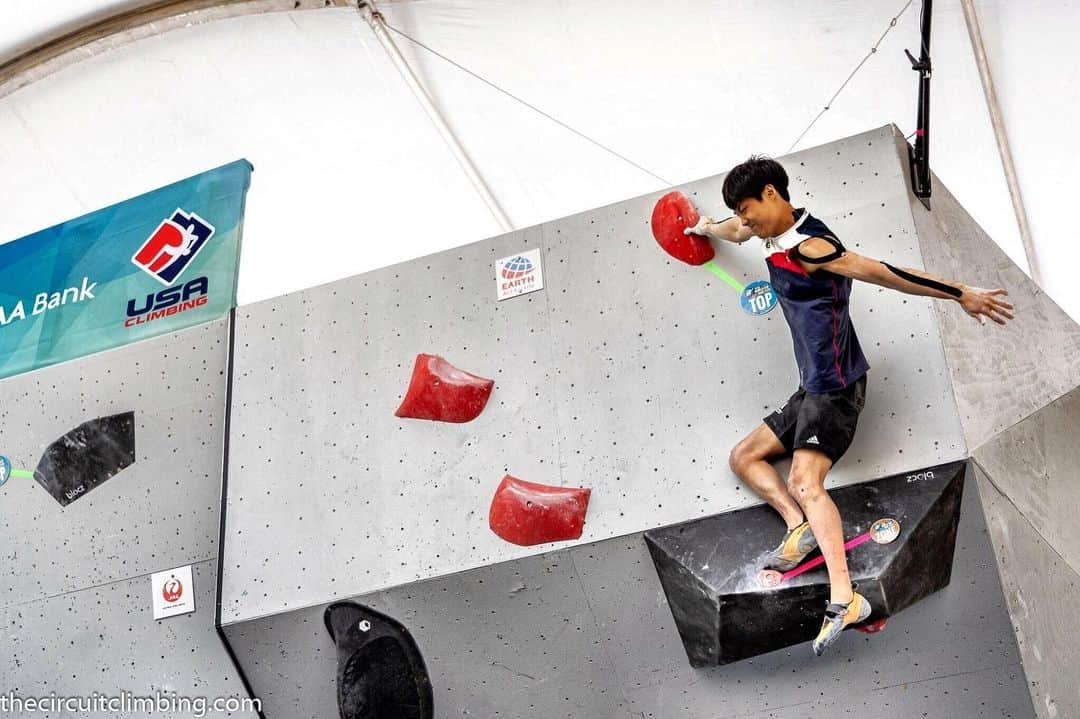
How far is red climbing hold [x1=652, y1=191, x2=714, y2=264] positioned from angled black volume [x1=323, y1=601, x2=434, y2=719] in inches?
68.9

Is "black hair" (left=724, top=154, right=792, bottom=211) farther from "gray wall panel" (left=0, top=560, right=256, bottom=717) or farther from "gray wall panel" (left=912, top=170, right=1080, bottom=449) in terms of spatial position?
Answer: "gray wall panel" (left=0, top=560, right=256, bottom=717)

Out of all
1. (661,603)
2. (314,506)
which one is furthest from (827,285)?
(314,506)


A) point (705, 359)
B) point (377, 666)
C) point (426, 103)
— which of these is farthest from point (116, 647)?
point (426, 103)

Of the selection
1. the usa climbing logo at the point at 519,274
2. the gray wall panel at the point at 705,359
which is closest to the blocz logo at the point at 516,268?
the usa climbing logo at the point at 519,274

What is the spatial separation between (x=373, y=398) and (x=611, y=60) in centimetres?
325

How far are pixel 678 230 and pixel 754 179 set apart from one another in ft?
1.94

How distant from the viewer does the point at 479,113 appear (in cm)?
789

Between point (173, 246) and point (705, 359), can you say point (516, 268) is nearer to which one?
point (705, 359)

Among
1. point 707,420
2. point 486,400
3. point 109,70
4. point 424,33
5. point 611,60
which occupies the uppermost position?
point 109,70

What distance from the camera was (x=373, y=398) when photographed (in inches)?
191

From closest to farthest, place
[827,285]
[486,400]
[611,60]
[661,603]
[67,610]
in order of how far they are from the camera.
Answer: [827,285] < [661,603] < [486,400] < [67,610] < [611,60]

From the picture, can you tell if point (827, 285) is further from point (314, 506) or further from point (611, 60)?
point (611, 60)

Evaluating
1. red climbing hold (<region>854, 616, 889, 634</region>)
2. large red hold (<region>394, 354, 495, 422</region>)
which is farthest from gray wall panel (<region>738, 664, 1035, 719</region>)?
large red hold (<region>394, 354, 495, 422</region>)

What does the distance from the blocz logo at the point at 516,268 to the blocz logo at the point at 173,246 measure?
5.58 feet
